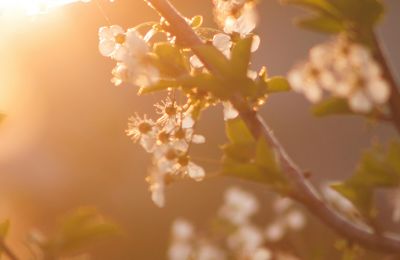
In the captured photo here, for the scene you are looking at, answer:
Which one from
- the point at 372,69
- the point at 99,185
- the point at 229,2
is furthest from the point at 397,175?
the point at 99,185

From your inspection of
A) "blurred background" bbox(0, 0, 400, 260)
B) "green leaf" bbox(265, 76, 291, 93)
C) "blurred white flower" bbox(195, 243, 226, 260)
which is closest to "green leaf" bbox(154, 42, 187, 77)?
"green leaf" bbox(265, 76, 291, 93)

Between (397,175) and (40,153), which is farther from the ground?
(397,175)

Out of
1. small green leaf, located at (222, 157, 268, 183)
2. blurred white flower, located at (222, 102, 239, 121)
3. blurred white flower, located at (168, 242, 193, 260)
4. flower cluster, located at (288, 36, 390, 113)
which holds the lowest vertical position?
blurred white flower, located at (168, 242, 193, 260)

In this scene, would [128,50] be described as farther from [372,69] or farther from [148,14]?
[148,14]

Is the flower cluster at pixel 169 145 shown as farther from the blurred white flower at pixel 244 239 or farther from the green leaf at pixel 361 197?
the blurred white flower at pixel 244 239

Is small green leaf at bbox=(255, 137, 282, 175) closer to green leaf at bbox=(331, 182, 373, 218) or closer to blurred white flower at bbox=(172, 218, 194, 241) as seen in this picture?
green leaf at bbox=(331, 182, 373, 218)

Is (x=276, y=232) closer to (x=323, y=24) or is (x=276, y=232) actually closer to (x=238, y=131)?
(x=238, y=131)
